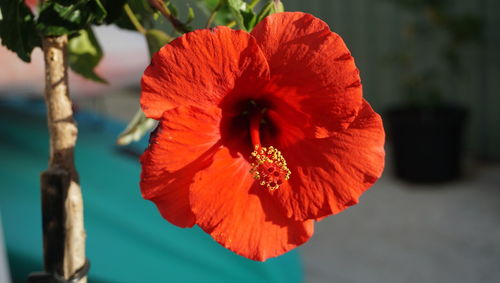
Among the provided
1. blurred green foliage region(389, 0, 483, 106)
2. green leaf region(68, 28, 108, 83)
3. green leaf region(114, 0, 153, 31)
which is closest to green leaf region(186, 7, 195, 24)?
green leaf region(114, 0, 153, 31)

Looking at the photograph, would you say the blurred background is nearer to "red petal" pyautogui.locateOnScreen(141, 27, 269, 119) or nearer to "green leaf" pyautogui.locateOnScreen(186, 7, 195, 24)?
"green leaf" pyautogui.locateOnScreen(186, 7, 195, 24)

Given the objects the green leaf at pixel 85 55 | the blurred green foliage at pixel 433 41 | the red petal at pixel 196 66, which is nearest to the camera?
the red petal at pixel 196 66

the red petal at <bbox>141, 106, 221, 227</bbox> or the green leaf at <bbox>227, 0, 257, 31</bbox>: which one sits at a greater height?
the green leaf at <bbox>227, 0, 257, 31</bbox>

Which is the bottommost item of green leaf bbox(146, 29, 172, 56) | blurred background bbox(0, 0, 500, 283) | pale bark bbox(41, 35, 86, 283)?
blurred background bbox(0, 0, 500, 283)

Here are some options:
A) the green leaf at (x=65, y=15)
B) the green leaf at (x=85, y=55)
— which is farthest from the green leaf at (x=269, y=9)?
the green leaf at (x=85, y=55)

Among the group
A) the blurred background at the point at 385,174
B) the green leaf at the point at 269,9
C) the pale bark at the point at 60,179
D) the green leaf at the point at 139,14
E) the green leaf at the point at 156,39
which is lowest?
the blurred background at the point at 385,174

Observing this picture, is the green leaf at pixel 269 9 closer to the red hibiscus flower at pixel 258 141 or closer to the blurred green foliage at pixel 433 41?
the red hibiscus flower at pixel 258 141
